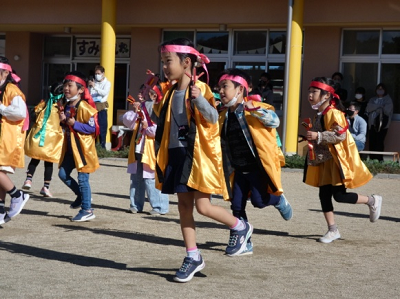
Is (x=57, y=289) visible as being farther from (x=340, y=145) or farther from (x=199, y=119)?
(x=340, y=145)

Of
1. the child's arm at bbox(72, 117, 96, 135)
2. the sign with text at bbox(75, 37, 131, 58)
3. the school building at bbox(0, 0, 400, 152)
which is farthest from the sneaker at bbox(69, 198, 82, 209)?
the sign with text at bbox(75, 37, 131, 58)

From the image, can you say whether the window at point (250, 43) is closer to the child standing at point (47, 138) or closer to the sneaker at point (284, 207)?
the child standing at point (47, 138)

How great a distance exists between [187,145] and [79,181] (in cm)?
295

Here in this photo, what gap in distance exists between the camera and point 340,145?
7266mm

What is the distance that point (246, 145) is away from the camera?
673 cm

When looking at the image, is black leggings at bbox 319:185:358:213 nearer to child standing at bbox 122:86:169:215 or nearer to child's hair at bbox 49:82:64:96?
child standing at bbox 122:86:169:215

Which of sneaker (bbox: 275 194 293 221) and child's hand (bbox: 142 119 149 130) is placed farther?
child's hand (bbox: 142 119 149 130)

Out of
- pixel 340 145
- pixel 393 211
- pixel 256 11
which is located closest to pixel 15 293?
pixel 340 145

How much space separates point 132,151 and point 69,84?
48.6 inches

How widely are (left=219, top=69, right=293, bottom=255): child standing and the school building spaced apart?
9498 mm

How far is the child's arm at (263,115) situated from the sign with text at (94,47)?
1528 cm

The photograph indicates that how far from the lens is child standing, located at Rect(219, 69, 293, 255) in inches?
257

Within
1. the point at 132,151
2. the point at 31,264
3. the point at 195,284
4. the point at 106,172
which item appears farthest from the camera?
the point at 106,172

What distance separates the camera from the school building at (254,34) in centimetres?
1691
